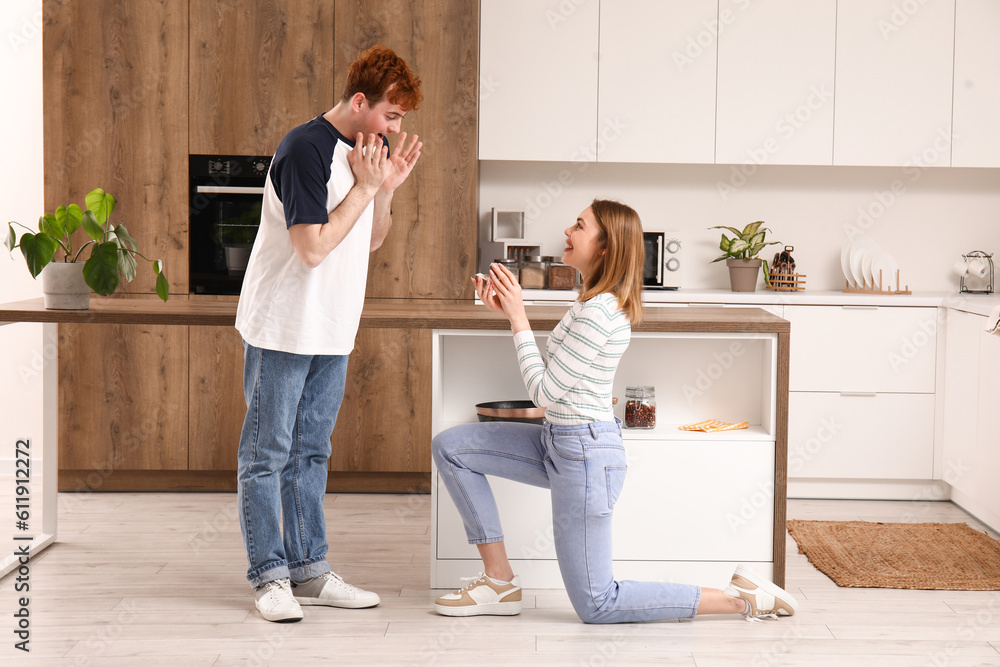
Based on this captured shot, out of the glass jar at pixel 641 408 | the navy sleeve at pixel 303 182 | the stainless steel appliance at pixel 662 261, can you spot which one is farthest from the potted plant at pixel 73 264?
the stainless steel appliance at pixel 662 261

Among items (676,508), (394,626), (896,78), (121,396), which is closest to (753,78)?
(896,78)

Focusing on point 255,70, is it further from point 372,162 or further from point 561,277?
point 372,162

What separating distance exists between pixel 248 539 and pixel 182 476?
63.3 inches

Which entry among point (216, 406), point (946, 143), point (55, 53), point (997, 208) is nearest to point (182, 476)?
point (216, 406)

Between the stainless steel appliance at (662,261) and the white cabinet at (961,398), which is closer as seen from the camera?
the white cabinet at (961,398)

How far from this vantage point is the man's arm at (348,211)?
2.26m

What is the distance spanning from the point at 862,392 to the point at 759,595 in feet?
5.39

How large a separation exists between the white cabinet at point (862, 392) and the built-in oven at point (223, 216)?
2.32 meters

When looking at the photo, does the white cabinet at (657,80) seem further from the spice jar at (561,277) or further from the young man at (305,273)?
the young man at (305,273)

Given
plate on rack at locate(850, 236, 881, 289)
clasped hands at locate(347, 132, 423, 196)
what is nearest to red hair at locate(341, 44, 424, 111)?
clasped hands at locate(347, 132, 423, 196)

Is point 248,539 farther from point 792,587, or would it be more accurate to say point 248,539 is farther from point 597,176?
point 597,176

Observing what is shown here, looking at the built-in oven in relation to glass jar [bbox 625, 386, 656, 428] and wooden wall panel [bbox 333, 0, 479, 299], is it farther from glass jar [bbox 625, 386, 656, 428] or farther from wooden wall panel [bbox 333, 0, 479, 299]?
glass jar [bbox 625, 386, 656, 428]

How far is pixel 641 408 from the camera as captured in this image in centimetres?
274

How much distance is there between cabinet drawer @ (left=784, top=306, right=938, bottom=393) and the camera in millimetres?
3805
